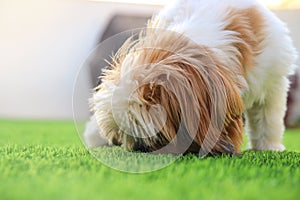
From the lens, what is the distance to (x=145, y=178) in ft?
4.61

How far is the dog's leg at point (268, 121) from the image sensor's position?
2.69m

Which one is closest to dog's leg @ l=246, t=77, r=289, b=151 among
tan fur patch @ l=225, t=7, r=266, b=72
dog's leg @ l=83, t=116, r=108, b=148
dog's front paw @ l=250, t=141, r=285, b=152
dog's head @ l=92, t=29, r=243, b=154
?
dog's front paw @ l=250, t=141, r=285, b=152

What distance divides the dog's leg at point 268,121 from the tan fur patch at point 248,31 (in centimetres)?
41

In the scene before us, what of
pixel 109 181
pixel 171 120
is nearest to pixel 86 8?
pixel 171 120

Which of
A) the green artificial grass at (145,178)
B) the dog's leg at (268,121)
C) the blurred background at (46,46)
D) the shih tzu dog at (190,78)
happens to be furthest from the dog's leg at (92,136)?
the blurred background at (46,46)

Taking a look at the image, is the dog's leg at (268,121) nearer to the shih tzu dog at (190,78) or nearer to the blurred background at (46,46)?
the shih tzu dog at (190,78)

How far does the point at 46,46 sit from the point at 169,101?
253 inches

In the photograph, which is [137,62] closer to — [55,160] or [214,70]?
[214,70]

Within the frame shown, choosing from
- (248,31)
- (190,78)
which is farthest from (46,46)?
(190,78)

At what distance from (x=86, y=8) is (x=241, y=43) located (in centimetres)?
609

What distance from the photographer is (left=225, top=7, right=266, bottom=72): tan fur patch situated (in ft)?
7.40

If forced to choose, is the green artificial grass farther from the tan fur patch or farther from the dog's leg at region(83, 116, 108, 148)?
the dog's leg at region(83, 116, 108, 148)

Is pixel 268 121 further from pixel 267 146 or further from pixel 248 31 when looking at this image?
pixel 248 31

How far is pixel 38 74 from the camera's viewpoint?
7934 millimetres
